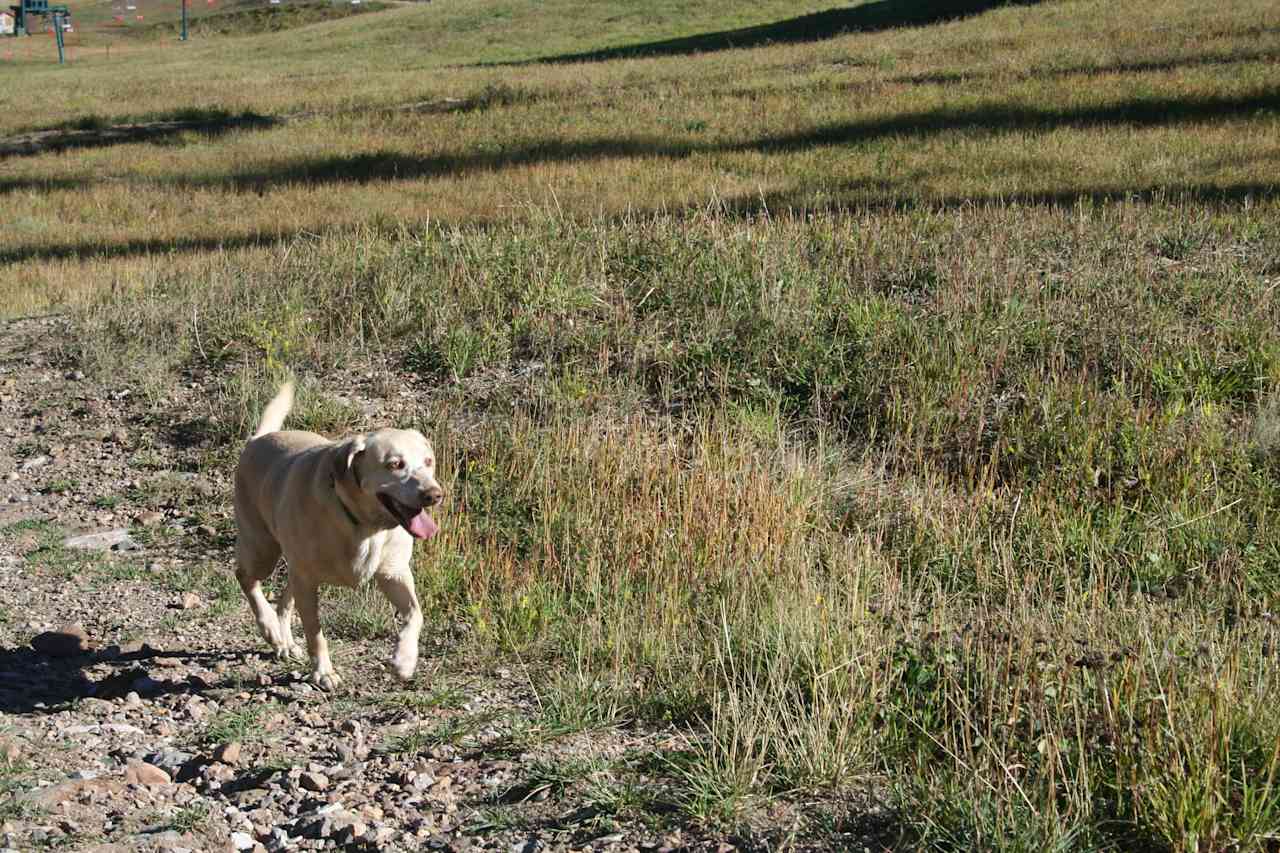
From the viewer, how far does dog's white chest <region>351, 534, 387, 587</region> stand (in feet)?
16.1

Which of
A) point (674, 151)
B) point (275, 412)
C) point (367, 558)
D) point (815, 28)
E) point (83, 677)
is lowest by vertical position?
point (83, 677)

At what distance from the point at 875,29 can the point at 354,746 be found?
38.8m

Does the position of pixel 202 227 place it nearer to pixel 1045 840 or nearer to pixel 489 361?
pixel 489 361

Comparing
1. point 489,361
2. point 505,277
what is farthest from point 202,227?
point 489,361

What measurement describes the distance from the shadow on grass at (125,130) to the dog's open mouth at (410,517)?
25.3 metres

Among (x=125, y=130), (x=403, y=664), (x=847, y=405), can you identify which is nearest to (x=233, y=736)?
(x=403, y=664)

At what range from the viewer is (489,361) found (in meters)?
9.38

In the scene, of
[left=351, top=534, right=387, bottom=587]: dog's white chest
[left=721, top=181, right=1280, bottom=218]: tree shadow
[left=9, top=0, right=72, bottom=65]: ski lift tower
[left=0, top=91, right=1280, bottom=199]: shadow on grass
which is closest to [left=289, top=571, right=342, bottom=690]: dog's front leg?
[left=351, top=534, right=387, bottom=587]: dog's white chest

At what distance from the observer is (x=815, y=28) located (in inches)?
1752

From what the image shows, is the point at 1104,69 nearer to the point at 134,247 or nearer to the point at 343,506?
the point at 134,247

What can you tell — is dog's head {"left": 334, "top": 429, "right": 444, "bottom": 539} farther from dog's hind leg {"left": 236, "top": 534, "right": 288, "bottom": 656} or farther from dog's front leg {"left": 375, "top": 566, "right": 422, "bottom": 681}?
dog's hind leg {"left": 236, "top": 534, "right": 288, "bottom": 656}

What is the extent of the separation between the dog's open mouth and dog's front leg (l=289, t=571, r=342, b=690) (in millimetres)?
657

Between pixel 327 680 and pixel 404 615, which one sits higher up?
pixel 404 615

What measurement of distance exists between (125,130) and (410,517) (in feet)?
91.1
